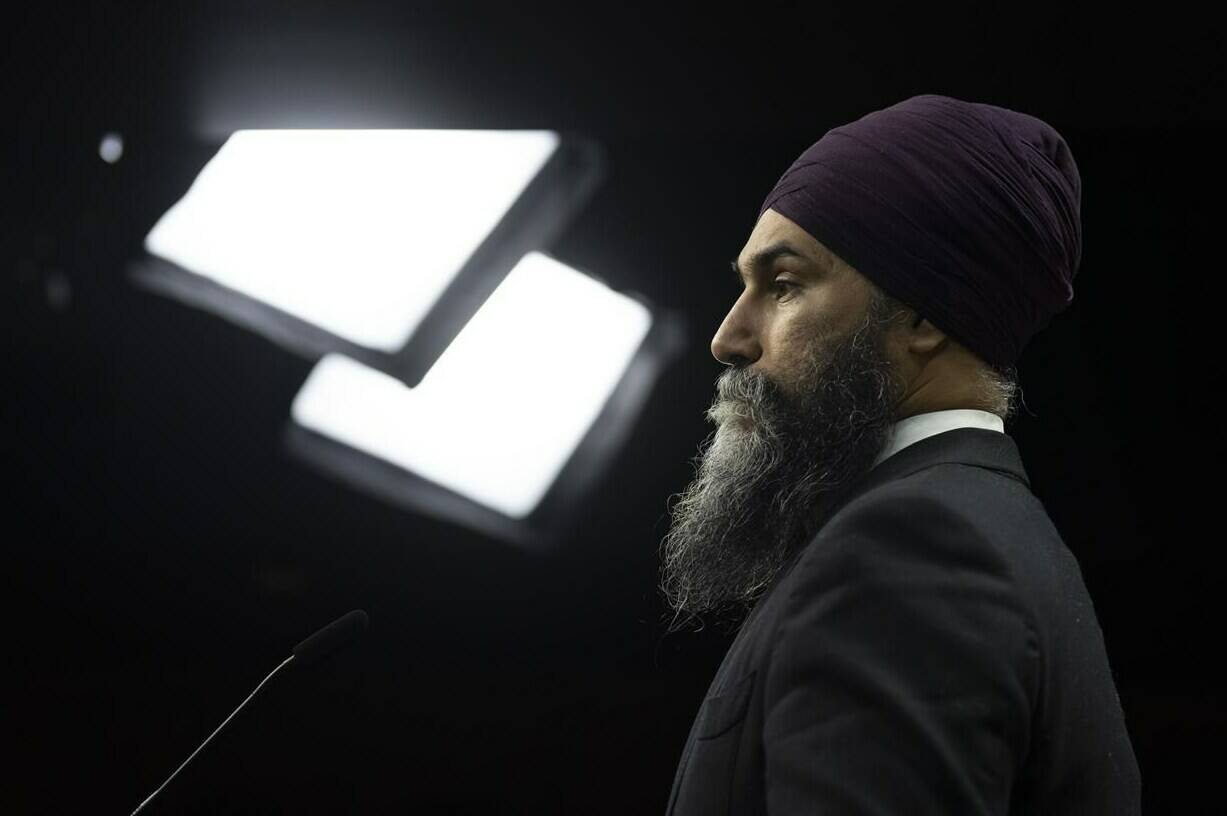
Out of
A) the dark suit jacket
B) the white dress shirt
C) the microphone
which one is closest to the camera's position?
the dark suit jacket

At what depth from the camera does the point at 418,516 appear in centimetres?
190

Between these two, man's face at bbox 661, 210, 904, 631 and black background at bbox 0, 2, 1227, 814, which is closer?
man's face at bbox 661, 210, 904, 631

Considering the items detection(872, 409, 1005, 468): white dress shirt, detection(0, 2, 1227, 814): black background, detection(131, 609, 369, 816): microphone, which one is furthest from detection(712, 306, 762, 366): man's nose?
detection(0, 2, 1227, 814): black background

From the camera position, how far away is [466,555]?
1.91 m

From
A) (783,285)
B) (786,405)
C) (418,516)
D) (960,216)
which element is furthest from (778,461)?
(418,516)

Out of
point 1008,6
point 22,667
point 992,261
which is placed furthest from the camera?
point 22,667

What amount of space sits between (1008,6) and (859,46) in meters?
0.24

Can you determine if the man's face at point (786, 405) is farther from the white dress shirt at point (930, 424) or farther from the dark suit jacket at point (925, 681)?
the dark suit jacket at point (925, 681)

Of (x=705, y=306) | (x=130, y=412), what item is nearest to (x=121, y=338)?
(x=130, y=412)

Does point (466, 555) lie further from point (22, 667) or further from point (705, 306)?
point (22, 667)

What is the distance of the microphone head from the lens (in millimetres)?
1004

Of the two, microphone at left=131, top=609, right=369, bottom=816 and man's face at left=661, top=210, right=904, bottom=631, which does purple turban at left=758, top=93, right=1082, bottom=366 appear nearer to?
man's face at left=661, top=210, right=904, bottom=631

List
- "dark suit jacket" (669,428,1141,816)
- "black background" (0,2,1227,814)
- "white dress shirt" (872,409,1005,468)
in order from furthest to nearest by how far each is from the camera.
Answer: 1. "black background" (0,2,1227,814)
2. "white dress shirt" (872,409,1005,468)
3. "dark suit jacket" (669,428,1141,816)

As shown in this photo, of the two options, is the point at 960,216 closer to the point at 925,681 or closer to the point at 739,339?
the point at 739,339
